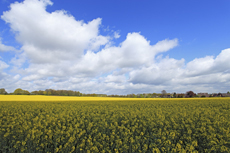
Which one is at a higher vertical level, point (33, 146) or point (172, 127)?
point (172, 127)

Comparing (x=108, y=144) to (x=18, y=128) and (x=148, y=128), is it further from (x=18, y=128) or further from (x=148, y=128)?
(x=18, y=128)

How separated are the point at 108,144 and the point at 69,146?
6.87ft

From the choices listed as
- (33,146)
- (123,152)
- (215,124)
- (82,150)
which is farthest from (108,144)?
(215,124)

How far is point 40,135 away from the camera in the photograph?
9.07 metres

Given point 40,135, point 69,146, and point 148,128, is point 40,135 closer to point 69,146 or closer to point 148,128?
point 69,146

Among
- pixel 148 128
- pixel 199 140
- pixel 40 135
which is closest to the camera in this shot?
pixel 199 140

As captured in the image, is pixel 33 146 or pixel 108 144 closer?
pixel 108 144

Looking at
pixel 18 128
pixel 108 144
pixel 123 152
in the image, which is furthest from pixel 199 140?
pixel 18 128

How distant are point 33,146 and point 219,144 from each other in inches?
403

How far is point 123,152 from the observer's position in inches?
286

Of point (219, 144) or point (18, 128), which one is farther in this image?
point (18, 128)

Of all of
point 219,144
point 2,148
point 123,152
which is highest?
point 219,144

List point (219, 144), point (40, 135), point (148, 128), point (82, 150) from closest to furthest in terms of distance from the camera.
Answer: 1. point (219, 144)
2. point (82, 150)
3. point (40, 135)
4. point (148, 128)

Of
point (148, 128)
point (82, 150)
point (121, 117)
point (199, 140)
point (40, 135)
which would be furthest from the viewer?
point (121, 117)
